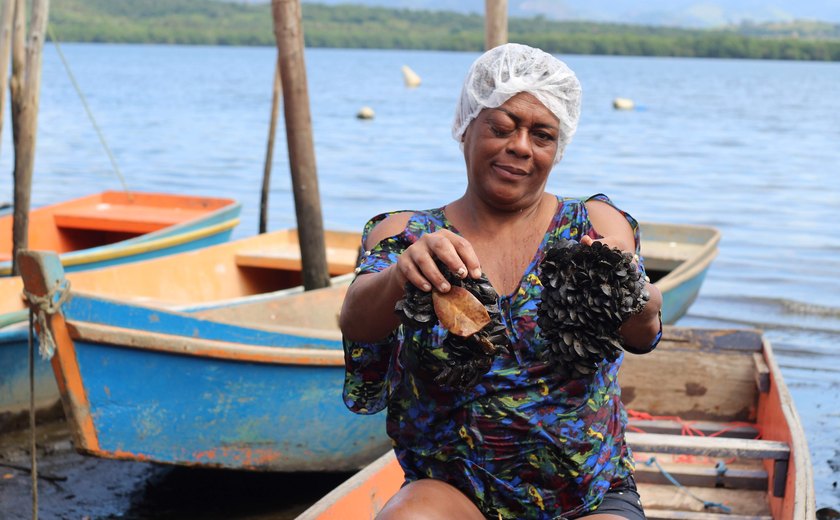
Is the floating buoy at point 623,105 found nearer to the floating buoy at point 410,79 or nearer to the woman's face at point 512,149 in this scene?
the floating buoy at point 410,79

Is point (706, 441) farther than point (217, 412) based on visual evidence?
No

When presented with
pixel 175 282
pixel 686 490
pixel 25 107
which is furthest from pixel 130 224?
pixel 686 490

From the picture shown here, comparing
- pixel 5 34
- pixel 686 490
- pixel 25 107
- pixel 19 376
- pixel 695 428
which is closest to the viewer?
pixel 686 490

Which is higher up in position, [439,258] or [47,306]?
[439,258]

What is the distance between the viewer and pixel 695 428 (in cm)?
553

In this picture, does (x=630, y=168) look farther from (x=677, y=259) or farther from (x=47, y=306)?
(x=47, y=306)

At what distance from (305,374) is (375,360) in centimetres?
302

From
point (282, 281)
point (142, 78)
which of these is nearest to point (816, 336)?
point (282, 281)

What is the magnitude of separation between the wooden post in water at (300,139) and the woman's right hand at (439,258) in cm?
508

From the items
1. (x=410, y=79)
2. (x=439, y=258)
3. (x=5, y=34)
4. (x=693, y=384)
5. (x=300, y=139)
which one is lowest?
(x=410, y=79)

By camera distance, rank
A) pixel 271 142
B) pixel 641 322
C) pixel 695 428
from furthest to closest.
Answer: pixel 271 142 → pixel 695 428 → pixel 641 322

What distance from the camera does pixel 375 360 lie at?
2.49m

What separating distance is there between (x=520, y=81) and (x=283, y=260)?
19.9 ft

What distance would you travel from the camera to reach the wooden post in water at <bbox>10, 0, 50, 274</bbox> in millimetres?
8320
